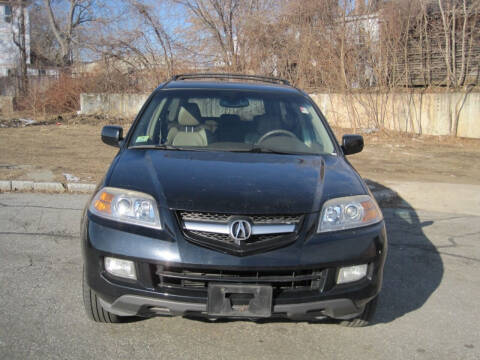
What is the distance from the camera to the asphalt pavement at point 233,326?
119 inches

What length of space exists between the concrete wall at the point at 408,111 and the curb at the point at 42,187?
36.9 feet

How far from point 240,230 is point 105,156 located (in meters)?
8.30

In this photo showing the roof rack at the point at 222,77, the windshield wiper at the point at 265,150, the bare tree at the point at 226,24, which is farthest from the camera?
the bare tree at the point at 226,24

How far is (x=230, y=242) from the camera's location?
2.77m

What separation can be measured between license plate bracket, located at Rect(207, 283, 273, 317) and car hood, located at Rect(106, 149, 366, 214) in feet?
1.40

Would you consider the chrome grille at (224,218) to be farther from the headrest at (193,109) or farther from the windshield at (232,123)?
the headrest at (193,109)

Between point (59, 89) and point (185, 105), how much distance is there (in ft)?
62.7

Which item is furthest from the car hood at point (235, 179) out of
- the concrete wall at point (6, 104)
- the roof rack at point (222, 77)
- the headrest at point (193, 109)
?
the concrete wall at point (6, 104)

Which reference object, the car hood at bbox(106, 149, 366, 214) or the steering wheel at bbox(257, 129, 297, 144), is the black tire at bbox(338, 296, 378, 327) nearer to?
the car hood at bbox(106, 149, 366, 214)

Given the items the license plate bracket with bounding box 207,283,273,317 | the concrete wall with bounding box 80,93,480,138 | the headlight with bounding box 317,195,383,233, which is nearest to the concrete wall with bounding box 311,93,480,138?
the concrete wall with bounding box 80,93,480,138

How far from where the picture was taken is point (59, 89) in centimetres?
2186

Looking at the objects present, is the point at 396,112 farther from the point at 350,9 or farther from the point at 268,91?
the point at 268,91

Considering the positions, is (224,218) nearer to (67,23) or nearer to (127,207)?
(127,207)

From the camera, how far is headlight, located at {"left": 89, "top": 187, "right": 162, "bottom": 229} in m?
2.89
